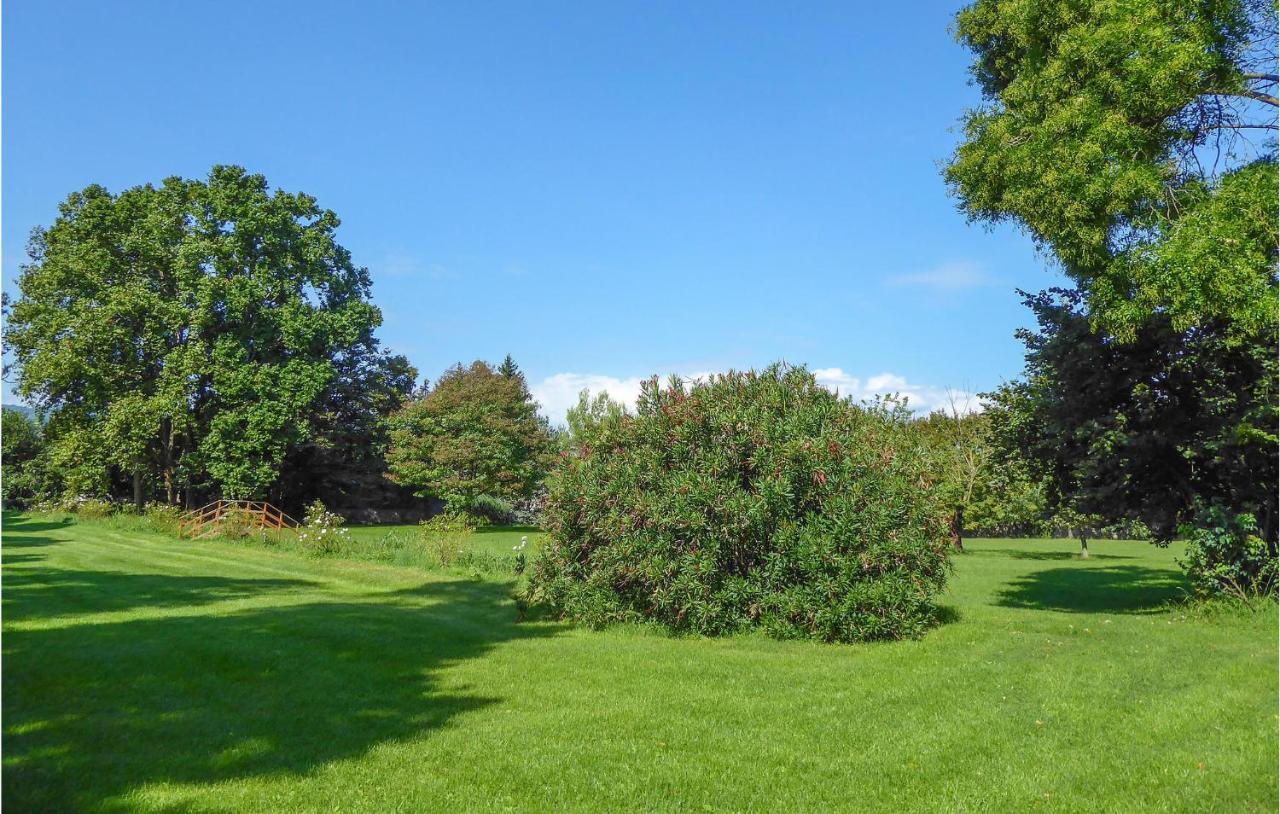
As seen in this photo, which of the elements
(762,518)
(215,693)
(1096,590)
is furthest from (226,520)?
(1096,590)

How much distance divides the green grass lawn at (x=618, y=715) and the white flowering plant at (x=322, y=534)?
419 inches

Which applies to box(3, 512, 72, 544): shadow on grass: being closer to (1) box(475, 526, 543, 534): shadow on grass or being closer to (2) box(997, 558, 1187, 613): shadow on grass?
(1) box(475, 526, 543, 534): shadow on grass

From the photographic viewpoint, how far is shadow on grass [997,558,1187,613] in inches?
634

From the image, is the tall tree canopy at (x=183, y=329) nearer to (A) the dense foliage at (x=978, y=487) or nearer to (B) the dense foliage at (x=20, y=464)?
(B) the dense foliage at (x=20, y=464)

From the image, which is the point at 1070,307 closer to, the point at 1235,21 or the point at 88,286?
the point at 1235,21

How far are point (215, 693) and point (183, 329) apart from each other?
115 feet

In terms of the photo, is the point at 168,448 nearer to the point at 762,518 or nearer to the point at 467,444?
the point at 467,444

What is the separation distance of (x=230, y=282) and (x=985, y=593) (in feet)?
109

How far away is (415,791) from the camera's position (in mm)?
5223

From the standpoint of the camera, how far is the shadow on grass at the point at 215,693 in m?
5.65

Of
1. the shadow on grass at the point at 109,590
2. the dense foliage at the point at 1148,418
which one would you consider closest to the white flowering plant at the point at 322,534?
the shadow on grass at the point at 109,590

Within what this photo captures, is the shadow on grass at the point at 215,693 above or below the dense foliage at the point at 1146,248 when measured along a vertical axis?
below

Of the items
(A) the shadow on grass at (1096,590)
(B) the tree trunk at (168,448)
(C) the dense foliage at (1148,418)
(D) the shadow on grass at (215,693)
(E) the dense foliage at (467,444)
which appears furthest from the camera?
(E) the dense foliage at (467,444)

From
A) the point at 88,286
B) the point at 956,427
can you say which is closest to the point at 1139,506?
the point at 956,427
